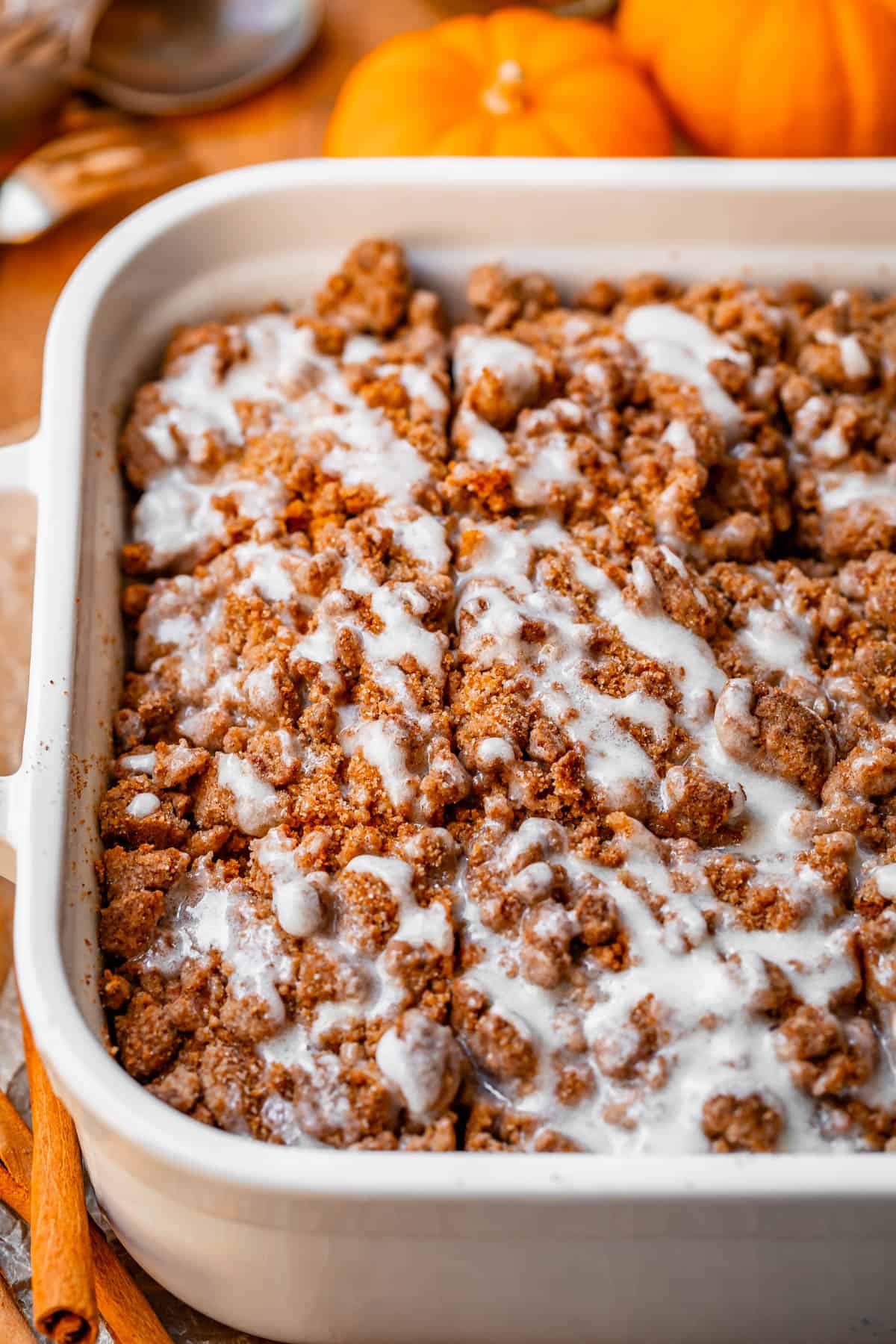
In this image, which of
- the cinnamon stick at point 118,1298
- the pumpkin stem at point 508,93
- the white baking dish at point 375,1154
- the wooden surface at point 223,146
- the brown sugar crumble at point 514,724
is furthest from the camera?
the wooden surface at point 223,146

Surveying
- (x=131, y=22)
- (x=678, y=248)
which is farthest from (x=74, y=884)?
(x=131, y=22)

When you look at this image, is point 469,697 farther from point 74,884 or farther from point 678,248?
point 678,248

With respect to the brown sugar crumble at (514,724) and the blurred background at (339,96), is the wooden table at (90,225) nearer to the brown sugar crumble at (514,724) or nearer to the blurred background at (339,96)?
the blurred background at (339,96)

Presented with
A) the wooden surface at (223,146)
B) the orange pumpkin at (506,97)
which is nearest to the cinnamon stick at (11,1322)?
the wooden surface at (223,146)

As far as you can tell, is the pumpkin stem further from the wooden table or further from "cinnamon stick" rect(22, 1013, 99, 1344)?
"cinnamon stick" rect(22, 1013, 99, 1344)

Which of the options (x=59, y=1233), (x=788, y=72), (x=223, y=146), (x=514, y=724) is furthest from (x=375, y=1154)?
(x=223, y=146)

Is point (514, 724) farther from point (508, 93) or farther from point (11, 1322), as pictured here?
point (508, 93)
